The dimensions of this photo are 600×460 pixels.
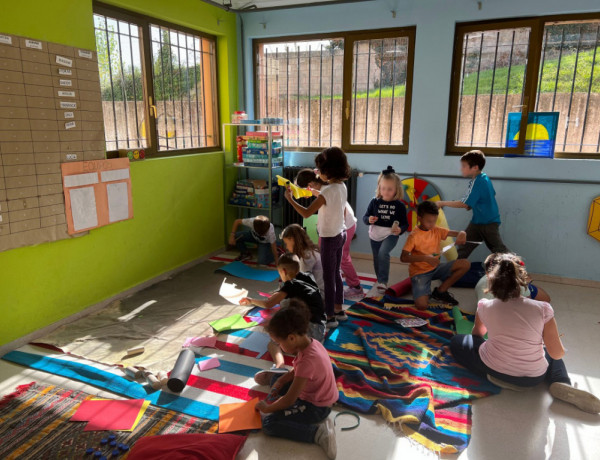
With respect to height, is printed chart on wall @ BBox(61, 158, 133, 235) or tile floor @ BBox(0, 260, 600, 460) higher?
printed chart on wall @ BBox(61, 158, 133, 235)

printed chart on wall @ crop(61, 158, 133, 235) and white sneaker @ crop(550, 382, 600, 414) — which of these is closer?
white sneaker @ crop(550, 382, 600, 414)

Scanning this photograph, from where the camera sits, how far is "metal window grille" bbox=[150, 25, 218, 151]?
4250 mm

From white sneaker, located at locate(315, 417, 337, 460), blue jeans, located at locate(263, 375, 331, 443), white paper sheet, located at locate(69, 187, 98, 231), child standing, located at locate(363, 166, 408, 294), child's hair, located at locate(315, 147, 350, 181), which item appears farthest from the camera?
child standing, located at locate(363, 166, 408, 294)

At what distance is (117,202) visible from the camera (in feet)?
12.0

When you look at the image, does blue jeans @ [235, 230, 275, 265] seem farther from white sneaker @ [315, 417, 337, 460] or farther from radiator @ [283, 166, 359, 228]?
white sneaker @ [315, 417, 337, 460]

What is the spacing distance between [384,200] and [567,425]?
215cm

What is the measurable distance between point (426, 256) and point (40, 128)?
116 inches

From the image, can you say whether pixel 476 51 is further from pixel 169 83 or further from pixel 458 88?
pixel 169 83

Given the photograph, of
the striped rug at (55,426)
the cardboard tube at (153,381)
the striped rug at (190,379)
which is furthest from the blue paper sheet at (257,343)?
the striped rug at (55,426)

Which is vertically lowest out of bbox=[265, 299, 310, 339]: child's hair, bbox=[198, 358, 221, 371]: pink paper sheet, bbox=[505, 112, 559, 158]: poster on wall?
bbox=[198, 358, 221, 371]: pink paper sheet

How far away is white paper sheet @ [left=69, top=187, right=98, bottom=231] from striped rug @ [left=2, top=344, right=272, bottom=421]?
0.92 metres

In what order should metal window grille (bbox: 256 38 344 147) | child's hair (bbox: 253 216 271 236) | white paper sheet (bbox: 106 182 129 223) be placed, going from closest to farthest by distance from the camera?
white paper sheet (bbox: 106 182 129 223), child's hair (bbox: 253 216 271 236), metal window grille (bbox: 256 38 344 147)

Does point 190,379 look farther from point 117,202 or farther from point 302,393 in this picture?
point 117,202

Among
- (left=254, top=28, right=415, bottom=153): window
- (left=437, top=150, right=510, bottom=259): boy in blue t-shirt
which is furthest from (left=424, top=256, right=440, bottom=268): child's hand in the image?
(left=254, top=28, right=415, bottom=153): window
